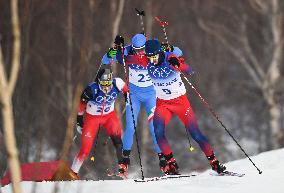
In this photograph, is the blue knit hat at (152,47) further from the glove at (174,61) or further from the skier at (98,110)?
the skier at (98,110)

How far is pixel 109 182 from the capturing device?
6207 mm

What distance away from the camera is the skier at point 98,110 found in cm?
773

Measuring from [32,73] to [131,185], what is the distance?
12.8m

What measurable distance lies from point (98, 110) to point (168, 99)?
1.29 m

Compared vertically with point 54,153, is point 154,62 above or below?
above

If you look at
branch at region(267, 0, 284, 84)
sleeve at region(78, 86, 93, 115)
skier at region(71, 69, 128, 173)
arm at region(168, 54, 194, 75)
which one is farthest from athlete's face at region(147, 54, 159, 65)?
branch at region(267, 0, 284, 84)

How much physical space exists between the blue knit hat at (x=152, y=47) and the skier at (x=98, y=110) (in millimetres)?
987

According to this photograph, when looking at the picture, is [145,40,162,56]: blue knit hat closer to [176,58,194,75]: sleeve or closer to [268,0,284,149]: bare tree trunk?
[176,58,194,75]: sleeve

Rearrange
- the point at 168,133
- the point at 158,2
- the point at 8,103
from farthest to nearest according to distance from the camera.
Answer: the point at 168,133 < the point at 158,2 < the point at 8,103

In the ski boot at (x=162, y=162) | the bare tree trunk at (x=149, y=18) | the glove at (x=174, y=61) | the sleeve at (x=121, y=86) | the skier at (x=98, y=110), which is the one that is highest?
the glove at (x=174, y=61)

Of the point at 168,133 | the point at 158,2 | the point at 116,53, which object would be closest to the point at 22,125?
the point at 158,2

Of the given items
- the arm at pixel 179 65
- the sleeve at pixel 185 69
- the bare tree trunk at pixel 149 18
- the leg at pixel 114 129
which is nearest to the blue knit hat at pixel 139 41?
the arm at pixel 179 65

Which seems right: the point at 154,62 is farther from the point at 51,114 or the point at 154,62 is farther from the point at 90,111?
the point at 51,114

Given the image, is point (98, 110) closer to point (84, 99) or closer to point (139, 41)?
point (84, 99)
